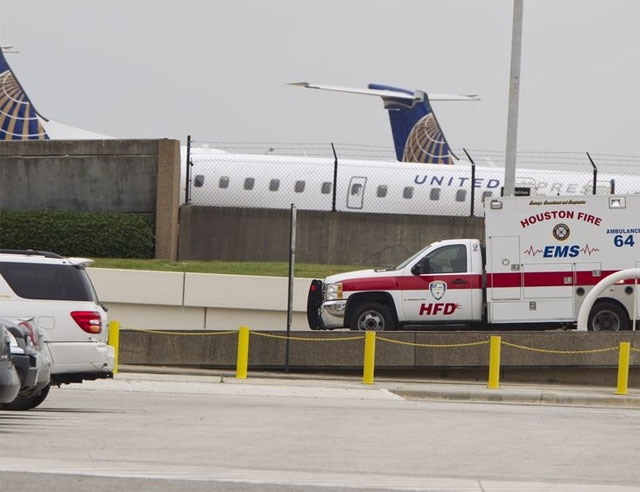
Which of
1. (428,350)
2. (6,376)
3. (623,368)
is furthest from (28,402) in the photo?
(623,368)

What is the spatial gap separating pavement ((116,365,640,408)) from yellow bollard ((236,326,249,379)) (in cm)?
13

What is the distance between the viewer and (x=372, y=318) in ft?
81.6

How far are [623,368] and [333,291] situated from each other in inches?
199

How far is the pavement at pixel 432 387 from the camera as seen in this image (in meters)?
21.1

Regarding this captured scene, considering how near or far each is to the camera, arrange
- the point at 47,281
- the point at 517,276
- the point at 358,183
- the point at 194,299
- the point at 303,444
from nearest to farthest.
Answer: the point at 303,444
the point at 47,281
the point at 517,276
the point at 194,299
the point at 358,183

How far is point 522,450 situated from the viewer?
516 inches

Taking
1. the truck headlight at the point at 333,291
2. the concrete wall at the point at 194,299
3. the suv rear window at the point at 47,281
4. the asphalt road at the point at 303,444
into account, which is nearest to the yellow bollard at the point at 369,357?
the truck headlight at the point at 333,291

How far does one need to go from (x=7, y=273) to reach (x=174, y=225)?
56.4ft

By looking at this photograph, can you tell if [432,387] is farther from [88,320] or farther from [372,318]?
[88,320]

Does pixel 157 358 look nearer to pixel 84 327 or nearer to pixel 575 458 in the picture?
pixel 84 327

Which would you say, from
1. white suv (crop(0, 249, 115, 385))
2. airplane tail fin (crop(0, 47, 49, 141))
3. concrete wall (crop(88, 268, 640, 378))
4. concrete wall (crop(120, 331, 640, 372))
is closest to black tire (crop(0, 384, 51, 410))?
white suv (crop(0, 249, 115, 385))

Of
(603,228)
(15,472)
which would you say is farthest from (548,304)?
(15,472)

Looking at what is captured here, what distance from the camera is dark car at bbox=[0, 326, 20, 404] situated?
12.8m

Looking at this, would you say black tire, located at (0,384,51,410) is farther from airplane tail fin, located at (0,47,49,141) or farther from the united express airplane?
airplane tail fin, located at (0,47,49,141)
